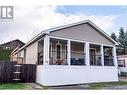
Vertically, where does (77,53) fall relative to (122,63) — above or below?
above

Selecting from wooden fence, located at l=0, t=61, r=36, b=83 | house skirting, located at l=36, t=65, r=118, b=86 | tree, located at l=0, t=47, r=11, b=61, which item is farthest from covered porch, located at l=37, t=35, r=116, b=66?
tree, located at l=0, t=47, r=11, b=61

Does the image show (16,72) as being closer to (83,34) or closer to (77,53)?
(77,53)

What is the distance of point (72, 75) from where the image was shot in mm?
12844

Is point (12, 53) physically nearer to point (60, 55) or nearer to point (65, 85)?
point (60, 55)

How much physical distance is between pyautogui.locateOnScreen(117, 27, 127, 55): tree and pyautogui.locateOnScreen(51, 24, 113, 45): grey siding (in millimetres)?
22352

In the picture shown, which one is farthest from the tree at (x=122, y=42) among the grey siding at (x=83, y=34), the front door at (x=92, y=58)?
the grey siding at (x=83, y=34)

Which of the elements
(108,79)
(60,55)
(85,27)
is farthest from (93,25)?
(108,79)

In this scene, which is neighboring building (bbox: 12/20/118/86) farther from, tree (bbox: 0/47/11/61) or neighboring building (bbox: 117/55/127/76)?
neighboring building (bbox: 117/55/127/76)

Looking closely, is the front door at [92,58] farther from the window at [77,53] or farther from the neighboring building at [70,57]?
the window at [77,53]

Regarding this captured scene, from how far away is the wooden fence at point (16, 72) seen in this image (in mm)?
12062

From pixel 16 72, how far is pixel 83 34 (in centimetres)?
577

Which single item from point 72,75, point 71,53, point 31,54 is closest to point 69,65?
point 72,75

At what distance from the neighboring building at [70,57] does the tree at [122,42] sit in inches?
850
